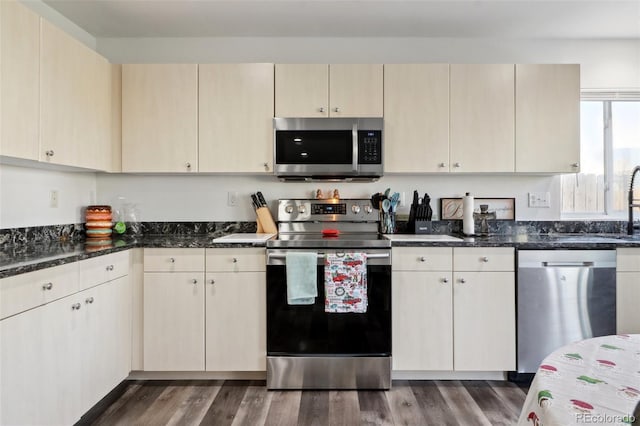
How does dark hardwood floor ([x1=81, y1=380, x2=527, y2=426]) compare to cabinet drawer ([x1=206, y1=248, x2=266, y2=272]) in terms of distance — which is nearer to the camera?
dark hardwood floor ([x1=81, y1=380, x2=527, y2=426])

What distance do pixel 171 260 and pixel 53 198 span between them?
2.96 ft

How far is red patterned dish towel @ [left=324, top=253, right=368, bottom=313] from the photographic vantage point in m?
2.19

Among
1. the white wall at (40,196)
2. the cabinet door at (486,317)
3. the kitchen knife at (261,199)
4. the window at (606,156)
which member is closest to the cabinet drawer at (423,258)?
the cabinet door at (486,317)

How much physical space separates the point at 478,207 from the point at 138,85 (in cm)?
265

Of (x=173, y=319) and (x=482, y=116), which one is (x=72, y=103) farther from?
(x=482, y=116)

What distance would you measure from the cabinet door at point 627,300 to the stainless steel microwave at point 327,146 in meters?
1.62

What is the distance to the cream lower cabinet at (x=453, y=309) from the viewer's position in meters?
2.28

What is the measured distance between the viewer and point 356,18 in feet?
8.45

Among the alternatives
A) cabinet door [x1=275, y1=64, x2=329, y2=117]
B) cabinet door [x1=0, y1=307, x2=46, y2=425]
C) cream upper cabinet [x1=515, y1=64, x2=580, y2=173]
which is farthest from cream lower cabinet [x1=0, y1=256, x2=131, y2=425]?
cream upper cabinet [x1=515, y1=64, x2=580, y2=173]

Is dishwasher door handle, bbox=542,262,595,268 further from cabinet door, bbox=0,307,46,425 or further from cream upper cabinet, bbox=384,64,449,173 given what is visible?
cabinet door, bbox=0,307,46,425

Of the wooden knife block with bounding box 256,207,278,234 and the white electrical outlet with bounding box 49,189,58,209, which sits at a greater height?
the white electrical outlet with bounding box 49,189,58,209

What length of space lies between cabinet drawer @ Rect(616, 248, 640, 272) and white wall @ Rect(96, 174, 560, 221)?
0.67 meters

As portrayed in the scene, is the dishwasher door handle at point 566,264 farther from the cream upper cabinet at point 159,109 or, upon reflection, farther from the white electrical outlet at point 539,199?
the cream upper cabinet at point 159,109

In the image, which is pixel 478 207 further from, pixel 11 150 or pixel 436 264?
pixel 11 150
